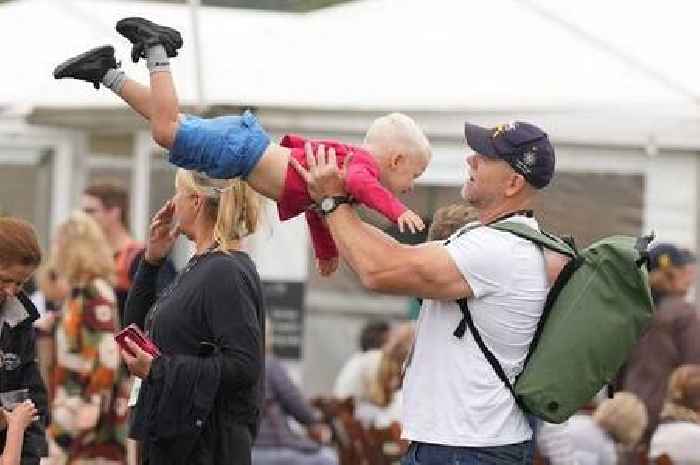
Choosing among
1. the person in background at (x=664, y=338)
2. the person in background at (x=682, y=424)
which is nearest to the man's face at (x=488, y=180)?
the person in background at (x=682, y=424)

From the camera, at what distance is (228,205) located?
240 inches

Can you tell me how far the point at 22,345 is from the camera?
20.2ft

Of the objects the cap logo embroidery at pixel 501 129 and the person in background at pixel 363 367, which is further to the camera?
the person in background at pixel 363 367

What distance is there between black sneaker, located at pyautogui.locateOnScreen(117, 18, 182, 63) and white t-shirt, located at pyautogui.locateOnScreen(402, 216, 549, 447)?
34.4 inches

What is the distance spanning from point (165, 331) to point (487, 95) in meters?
5.69

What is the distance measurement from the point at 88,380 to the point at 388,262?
15.1 ft

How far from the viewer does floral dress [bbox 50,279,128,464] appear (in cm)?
932

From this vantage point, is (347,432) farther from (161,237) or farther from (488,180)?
(488,180)

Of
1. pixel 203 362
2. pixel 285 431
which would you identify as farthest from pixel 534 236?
pixel 285 431

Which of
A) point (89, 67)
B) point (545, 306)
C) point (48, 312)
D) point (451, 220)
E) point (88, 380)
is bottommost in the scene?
point (88, 380)

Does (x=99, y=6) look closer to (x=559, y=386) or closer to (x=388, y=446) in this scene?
(x=388, y=446)

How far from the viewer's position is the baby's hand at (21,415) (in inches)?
233

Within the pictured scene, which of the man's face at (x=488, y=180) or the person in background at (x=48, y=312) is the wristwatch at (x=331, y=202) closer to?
the man's face at (x=488, y=180)

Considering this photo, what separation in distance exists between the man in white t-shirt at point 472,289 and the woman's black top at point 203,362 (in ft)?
2.74
